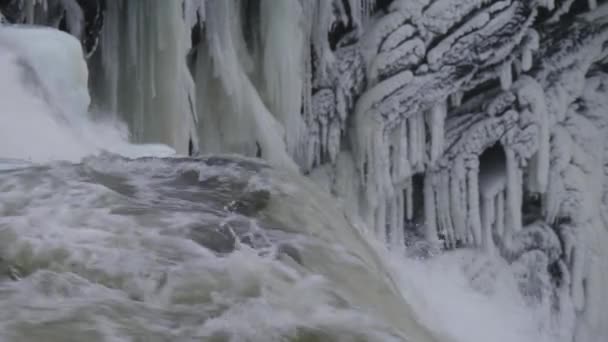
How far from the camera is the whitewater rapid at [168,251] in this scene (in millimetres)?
1301

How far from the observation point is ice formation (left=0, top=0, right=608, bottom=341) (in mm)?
4223

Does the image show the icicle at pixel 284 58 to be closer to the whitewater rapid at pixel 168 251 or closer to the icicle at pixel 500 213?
the icicle at pixel 500 213

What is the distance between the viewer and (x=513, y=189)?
222 inches

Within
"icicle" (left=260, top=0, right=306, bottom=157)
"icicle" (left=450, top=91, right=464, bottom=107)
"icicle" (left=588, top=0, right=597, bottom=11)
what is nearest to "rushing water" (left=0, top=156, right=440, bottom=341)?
"icicle" (left=260, top=0, right=306, bottom=157)

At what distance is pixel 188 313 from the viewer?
52.7 inches

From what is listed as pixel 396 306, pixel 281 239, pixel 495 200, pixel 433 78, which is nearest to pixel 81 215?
pixel 281 239

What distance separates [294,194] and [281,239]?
349 mm

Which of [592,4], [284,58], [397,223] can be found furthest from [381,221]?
[592,4]

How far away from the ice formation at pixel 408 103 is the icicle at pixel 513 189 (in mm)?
11

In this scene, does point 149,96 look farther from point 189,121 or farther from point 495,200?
point 495,200

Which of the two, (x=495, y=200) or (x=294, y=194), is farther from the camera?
(x=495, y=200)

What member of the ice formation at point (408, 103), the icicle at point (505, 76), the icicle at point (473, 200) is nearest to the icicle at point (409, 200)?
the ice formation at point (408, 103)

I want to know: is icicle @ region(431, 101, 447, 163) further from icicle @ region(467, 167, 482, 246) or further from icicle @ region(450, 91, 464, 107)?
icicle @ region(467, 167, 482, 246)

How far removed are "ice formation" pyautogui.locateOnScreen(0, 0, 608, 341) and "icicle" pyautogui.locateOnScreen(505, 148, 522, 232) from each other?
0.01m
